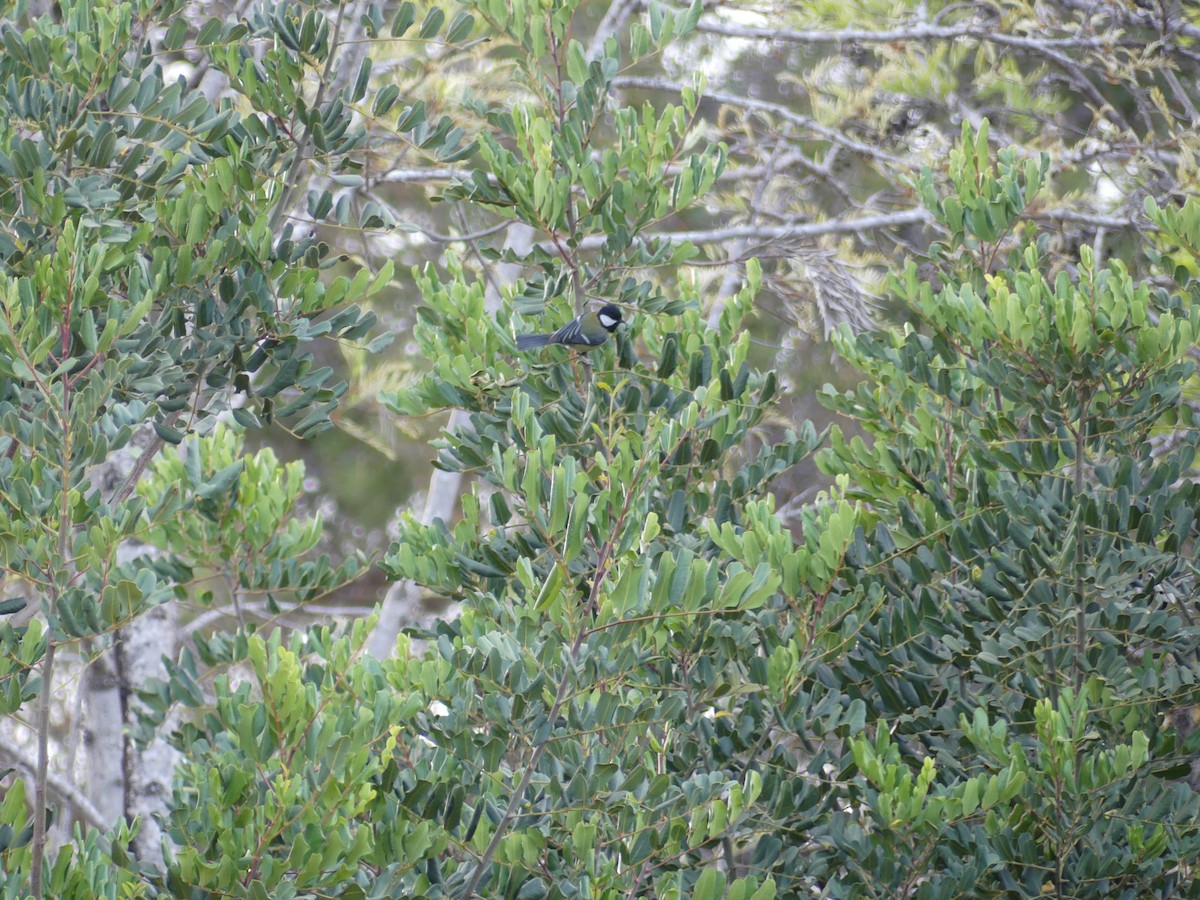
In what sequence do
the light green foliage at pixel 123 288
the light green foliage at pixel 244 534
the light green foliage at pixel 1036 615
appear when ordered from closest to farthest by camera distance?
1. the light green foliage at pixel 123 288
2. the light green foliage at pixel 1036 615
3. the light green foliage at pixel 244 534

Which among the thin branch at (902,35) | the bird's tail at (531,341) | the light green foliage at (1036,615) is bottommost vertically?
the light green foliage at (1036,615)

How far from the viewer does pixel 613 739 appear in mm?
2232

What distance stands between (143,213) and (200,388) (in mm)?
367

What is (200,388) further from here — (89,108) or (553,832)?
(553,832)

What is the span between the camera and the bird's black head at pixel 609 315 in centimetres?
278

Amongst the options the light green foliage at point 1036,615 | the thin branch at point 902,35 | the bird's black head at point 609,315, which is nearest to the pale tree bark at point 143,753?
the bird's black head at point 609,315

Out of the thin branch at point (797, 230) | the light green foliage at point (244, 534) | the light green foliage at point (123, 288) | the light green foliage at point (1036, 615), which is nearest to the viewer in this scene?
the light green foliage at point (123, 288)

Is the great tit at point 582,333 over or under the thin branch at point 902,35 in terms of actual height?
under

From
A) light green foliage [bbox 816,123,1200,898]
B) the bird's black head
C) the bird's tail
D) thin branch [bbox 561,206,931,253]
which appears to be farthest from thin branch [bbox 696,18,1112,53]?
the bird's tail

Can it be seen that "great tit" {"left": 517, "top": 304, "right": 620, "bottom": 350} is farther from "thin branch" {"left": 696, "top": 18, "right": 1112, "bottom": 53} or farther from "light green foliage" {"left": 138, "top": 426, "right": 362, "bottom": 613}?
"thin branch" {"left": 696, "top": 18, "right": 1112, "bottom": 53}

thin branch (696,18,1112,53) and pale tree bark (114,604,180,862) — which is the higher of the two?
thin branch (696,18,1112,53)

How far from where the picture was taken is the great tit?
2.69m

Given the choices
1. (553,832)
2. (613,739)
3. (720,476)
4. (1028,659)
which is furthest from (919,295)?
(553,832)

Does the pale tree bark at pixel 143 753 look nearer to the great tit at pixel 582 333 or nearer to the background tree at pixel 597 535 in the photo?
the background tree at pixel 597 535
